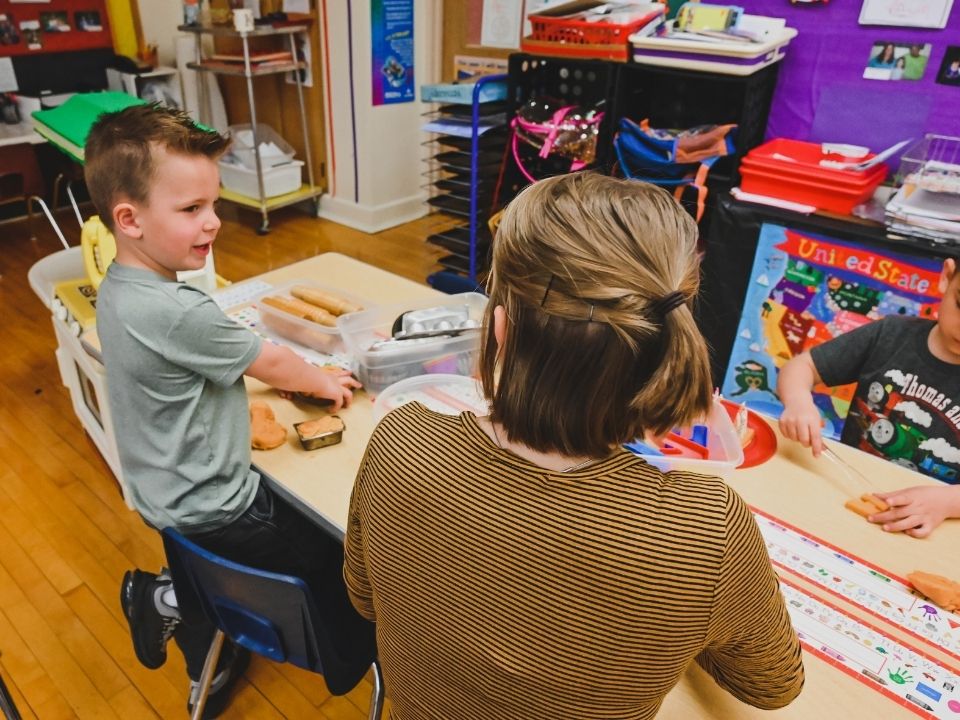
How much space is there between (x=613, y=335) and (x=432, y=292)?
121 centimetres

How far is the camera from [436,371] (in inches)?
57.6

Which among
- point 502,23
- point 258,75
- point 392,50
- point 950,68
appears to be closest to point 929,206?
point 950,68

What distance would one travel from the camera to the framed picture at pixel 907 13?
2.11m

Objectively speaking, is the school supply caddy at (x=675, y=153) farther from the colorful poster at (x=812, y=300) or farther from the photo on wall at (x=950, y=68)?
the photo on wall at (x=950, y=68)

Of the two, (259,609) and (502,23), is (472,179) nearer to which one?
(502,23)

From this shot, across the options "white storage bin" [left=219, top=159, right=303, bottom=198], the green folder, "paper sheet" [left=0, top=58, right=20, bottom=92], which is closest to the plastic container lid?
the green folder

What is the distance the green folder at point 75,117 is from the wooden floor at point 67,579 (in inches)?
40.9

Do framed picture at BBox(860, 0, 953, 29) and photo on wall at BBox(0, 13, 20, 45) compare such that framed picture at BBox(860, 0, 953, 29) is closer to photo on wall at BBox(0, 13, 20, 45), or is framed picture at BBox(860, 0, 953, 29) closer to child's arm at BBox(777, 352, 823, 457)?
child's arm at BBox(777, 352, 823, 457)

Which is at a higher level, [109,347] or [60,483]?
[109,347]

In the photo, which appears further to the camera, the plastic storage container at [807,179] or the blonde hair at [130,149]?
the plastic storage container at [807,179]

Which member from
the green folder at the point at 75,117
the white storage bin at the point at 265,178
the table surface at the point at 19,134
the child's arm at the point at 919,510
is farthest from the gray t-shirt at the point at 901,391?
the table surface at the point at 19,134

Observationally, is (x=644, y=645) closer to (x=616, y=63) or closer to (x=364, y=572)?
(x=364, y=572)

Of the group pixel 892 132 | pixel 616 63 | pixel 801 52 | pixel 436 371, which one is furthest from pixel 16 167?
pixel 892 132

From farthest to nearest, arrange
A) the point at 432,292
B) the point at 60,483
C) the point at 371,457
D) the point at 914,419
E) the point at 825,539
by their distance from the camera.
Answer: the point at 60,483
the point at 432,292
the point at 914,419
the point at 825,539
the point at 371,457
